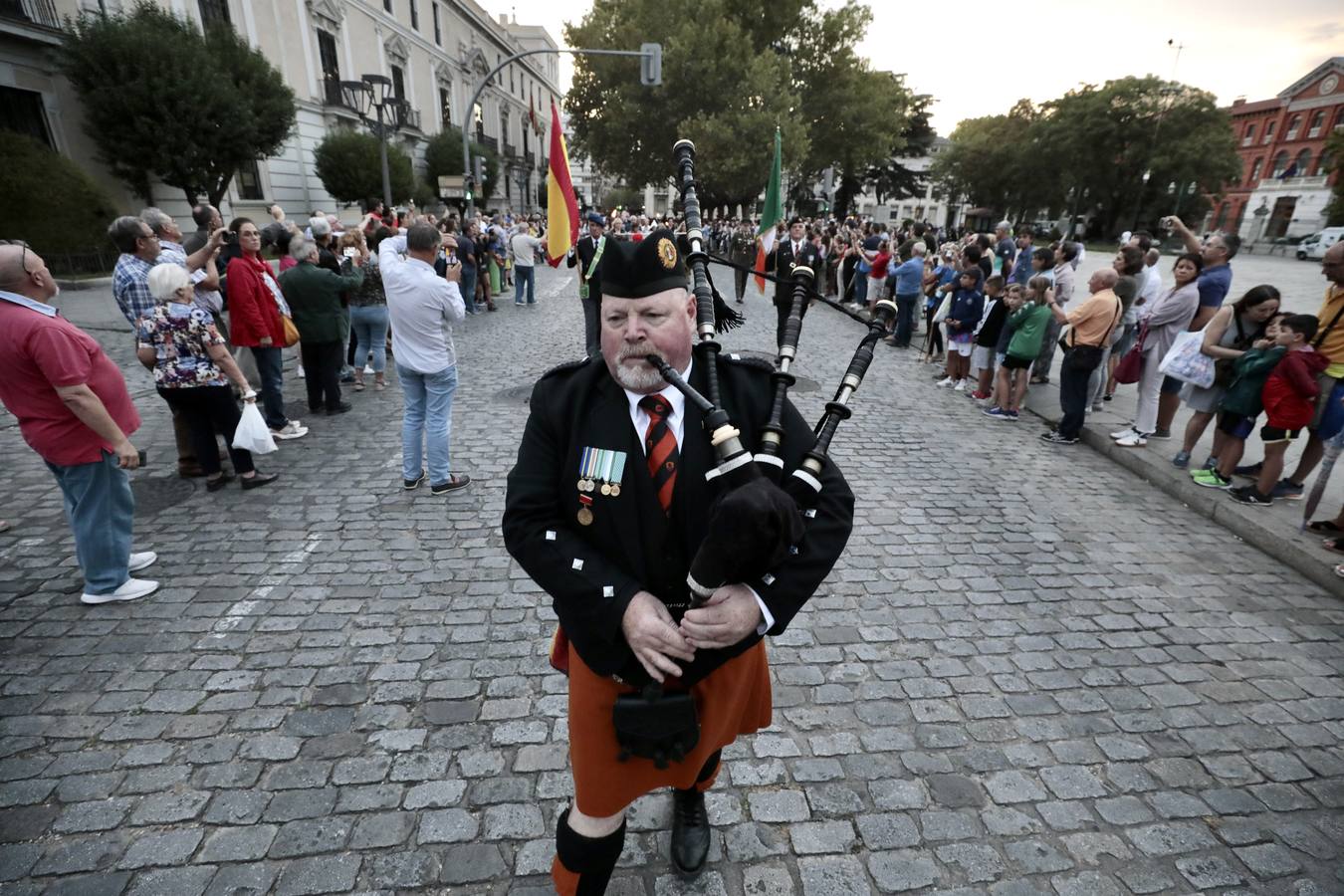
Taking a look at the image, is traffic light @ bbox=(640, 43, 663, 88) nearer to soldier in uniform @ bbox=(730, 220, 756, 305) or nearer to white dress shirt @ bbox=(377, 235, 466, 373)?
soldier in uniform @ bbox=(730, 220, 756, 305)

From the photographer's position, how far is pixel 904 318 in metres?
12.5

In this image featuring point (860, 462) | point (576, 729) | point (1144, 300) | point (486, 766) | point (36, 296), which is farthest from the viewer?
point (1144, 300)

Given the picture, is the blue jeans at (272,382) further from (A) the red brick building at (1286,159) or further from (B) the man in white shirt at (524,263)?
(A) the red brick building at (1286,159)

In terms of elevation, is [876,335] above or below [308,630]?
above

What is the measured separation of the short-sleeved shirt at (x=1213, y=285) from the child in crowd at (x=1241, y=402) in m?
1.27

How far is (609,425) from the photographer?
5.99 feet

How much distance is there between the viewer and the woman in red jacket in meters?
6.05

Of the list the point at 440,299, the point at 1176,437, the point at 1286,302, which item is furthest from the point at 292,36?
the point at 1286,302

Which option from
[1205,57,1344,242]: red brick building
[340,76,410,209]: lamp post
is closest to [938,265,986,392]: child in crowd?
[340,76,410,209]: lamp post

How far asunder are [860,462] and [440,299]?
14.3 ft

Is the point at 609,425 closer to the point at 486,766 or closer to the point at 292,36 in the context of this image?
the point at 486,766

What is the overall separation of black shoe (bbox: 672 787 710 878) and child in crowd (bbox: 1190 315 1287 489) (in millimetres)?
6006

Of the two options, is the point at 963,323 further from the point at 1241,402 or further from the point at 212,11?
the point at 212,11

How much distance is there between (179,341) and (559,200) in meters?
3.56
